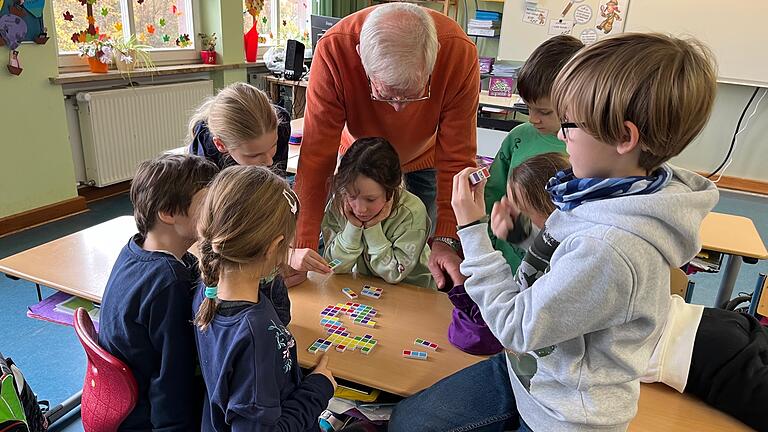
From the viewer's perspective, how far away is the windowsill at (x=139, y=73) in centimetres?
354

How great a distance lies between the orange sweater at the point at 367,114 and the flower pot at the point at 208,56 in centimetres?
324

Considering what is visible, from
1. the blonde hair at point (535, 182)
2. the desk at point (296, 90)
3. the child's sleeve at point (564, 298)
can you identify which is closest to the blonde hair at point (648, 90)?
the child's sleeve at point (564, 298)

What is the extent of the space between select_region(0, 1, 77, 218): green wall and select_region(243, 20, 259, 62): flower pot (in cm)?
187

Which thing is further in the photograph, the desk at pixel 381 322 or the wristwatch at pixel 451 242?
the wristwatch at pixel 451 242

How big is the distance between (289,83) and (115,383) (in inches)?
162

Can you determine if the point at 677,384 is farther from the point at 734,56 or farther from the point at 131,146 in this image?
the point at 734,56

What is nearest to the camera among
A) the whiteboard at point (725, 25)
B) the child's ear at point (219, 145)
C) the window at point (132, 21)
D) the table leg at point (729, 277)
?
the child's ear at point (219, 145)

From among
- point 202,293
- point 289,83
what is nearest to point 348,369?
point 202,293

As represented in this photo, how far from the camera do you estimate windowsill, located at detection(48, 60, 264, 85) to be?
3.54 m

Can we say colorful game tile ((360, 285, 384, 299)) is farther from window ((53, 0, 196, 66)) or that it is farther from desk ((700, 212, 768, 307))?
window ((53, 0, 196, 66))

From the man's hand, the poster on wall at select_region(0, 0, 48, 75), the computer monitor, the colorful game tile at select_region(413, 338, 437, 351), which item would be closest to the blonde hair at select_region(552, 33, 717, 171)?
the colorful game tile at select_region(413, 338, 437, 351)

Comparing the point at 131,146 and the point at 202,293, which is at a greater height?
the point at 202,293

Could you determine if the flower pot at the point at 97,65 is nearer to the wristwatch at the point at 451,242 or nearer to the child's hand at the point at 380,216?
the child's hand at the point at 380,216

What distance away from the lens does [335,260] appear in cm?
174
